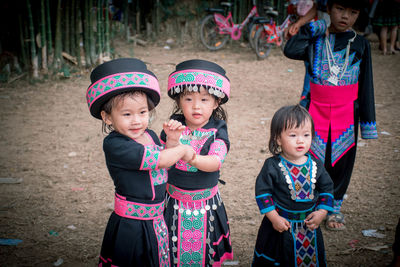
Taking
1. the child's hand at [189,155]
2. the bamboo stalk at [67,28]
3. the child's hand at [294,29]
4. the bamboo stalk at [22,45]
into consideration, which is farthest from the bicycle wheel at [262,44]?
the child's hand at [189,155]

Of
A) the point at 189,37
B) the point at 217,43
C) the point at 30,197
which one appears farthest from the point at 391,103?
the point at 189,37

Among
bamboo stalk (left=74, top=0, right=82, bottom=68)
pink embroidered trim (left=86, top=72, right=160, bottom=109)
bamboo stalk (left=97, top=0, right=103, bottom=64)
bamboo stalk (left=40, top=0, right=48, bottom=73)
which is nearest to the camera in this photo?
pink embroidered trim (left=86, top=72, right=160, bottom=109)

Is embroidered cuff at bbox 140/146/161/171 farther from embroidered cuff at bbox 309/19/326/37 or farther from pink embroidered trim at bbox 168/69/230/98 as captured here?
embroidered cuff at bbox 309/19/326/37

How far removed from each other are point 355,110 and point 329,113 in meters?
0.27

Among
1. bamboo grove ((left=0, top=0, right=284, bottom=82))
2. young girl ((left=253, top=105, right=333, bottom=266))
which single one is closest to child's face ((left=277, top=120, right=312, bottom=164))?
young girl ((left=253, top=105, right=333, bottom=266))

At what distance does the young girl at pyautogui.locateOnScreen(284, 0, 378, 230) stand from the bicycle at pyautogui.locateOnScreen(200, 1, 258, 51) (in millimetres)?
7368

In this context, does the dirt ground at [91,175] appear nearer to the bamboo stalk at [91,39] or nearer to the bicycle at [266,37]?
the bamboo stalk at [91,39]

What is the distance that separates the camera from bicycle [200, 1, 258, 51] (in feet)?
32.7

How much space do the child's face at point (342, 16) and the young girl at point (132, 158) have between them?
1616 millimetres

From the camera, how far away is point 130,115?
193 centimetres

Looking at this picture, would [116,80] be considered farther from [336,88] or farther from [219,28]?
[219,28]

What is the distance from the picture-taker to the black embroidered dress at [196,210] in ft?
7.49

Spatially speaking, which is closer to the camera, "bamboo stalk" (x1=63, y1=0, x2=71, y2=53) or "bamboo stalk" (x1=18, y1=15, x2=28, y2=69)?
"bamboo stalk" (x1=18, y1=15, x2=28, y2=69)

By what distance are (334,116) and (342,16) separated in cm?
78
